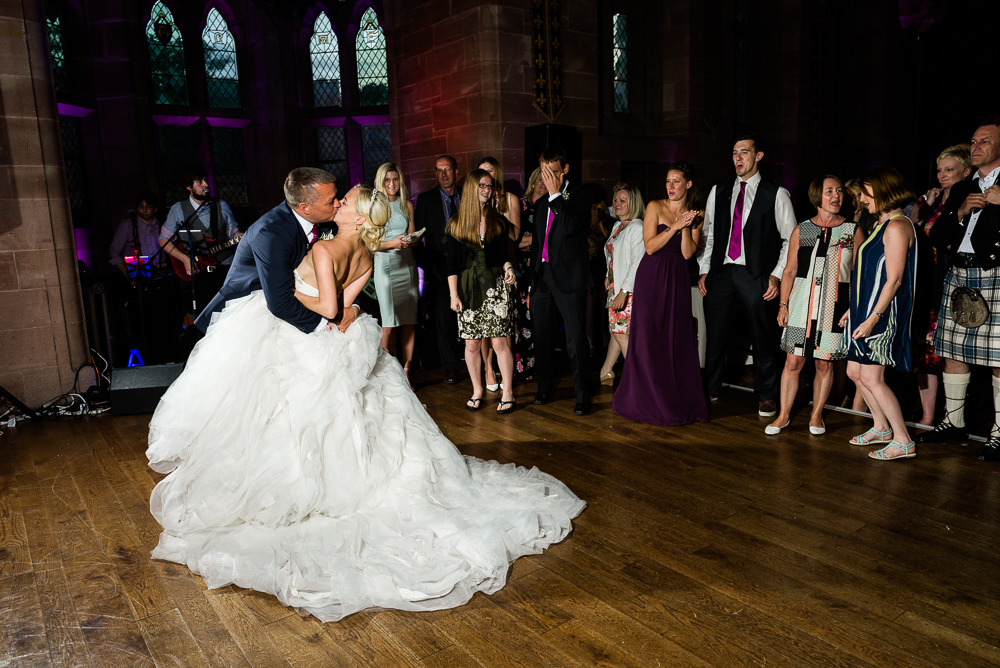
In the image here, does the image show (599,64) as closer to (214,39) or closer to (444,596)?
(214,39)

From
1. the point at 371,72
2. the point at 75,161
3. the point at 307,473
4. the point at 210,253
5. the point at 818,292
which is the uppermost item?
the point at 371,72

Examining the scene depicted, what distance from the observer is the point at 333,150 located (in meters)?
12.3

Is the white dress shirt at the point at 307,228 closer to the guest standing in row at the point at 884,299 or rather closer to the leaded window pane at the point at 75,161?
the guest standing in row at the point at 884,299

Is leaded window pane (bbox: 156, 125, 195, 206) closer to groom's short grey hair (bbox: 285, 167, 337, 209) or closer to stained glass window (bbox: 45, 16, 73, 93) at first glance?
stained glass window (bbox: 45, 16, 73, 93)

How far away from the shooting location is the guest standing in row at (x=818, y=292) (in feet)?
13.8

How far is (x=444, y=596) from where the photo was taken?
8.72 feet

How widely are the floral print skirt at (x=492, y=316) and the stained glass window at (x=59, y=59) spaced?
8.15m

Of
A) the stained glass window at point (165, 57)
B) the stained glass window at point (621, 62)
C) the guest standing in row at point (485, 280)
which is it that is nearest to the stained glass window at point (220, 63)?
the stained glass window at point (165, 57)

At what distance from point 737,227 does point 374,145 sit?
28.8 feet

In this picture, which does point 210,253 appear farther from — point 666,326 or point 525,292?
point 666,326

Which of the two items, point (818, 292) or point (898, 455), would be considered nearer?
point (898, 455)

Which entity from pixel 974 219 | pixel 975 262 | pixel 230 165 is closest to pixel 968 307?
pixel 975 262

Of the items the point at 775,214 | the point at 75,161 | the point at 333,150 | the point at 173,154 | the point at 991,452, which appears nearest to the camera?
the point at 991,452

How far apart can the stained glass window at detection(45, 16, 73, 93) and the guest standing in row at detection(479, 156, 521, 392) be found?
777 cm
